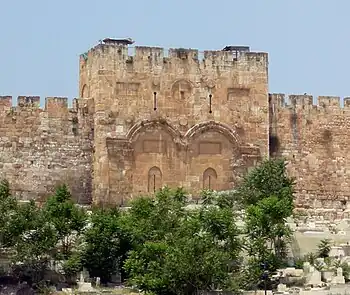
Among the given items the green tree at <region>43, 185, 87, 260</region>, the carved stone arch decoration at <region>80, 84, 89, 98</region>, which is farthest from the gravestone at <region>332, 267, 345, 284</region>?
the carved stone arch decoration at <region>80, 84, 89, 98</region>

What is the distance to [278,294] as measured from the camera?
42.4 metres

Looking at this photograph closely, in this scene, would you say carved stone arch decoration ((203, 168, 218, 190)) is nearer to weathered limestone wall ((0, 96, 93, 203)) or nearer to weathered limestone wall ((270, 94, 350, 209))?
weathered limestone wall ((270, 94, 350, 209))

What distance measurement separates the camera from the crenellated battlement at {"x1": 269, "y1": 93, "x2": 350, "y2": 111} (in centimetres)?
5547

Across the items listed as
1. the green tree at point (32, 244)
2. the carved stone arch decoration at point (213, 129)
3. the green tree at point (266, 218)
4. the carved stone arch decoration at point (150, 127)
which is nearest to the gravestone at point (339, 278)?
the green tree at point (266, 218)

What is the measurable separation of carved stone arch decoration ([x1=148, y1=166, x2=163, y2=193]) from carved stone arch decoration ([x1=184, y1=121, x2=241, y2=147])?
1.56 m

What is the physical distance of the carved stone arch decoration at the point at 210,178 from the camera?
53.0 meters

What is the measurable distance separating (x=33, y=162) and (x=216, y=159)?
6.54 m

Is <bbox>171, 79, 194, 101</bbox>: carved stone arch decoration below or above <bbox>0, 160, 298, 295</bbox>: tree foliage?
above

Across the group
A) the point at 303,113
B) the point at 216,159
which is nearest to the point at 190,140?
the point at 216,159

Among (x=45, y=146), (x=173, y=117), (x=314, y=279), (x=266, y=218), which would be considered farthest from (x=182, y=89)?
(x=314, y=279)

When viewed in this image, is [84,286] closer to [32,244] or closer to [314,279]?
[32,244]

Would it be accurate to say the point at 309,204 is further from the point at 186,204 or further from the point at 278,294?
the point at 278,294

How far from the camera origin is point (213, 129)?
53.3 m

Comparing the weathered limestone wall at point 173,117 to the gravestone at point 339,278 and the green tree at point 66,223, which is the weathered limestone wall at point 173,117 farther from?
the gravestone at point 339,278
